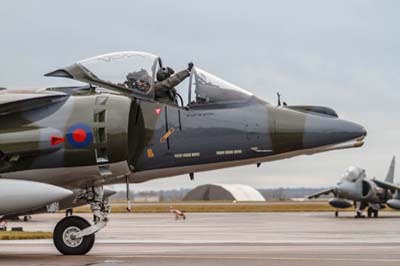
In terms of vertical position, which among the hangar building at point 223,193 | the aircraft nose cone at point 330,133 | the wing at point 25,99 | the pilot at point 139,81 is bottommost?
the hangar building at point 223,193

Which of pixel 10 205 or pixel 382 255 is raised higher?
pixel 10 205

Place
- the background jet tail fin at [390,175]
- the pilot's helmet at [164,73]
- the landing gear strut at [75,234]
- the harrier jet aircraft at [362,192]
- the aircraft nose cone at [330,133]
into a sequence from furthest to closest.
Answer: the background jet tail fin at [390,175] < the harrier jet aircraft at [362,192] < the pilot's helmet at [164,73] < the landing gear strut at [75,234] < the aircraft nose cone at [330,133]

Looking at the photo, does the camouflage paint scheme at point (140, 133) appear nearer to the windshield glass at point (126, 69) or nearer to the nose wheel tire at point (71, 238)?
the windshield glass at point (126, 69)

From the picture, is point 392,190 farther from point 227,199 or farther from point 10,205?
point 227,199

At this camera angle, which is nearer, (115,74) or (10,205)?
(10,205)

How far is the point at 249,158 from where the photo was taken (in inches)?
572

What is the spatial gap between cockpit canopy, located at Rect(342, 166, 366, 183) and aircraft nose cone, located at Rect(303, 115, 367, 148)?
32.6 metres

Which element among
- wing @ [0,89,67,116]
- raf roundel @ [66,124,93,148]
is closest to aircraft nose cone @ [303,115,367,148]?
raf roundel @ [66,124,93,148]

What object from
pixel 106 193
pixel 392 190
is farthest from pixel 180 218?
pixel 106 193

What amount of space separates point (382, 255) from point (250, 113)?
3327 mm

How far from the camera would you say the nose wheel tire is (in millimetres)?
Result: 14508

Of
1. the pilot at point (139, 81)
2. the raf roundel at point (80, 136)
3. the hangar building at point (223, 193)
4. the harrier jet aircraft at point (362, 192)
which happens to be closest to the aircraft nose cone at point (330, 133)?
the pilot at point (139, 81)

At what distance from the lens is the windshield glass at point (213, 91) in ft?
48.3

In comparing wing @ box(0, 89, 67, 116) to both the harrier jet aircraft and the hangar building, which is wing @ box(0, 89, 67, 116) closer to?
the harrier jet aircraft
